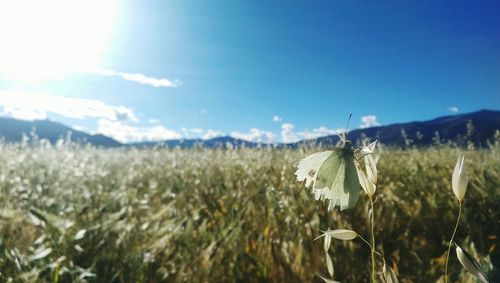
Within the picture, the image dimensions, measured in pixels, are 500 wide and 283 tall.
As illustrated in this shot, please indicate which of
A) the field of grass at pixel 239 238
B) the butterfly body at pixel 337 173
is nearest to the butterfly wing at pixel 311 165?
the butterfly body at pixel 337 173

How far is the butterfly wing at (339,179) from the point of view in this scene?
0.79 metres

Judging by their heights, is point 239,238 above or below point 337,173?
below

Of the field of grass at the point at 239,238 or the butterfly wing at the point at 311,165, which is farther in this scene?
the field of grass at the point at 239,238

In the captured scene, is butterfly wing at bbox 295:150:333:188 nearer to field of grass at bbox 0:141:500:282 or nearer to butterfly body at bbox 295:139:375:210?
butterfly body at bbox 295:139:375:210

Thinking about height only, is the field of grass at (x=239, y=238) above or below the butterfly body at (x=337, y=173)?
below

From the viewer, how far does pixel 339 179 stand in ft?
2.70

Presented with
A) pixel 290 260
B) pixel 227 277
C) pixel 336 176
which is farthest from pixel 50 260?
pixel 336 176

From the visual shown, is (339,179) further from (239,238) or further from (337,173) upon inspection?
(239,238)

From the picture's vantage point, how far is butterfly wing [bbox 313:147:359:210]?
0.79 m

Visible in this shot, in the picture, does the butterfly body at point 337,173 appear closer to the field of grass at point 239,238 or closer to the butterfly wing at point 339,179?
the butterfly wing at point 339,179

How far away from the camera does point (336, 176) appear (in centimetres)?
83

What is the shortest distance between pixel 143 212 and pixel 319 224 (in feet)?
4.74

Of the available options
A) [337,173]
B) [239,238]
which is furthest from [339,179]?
[239,238]

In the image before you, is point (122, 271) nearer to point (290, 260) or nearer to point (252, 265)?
point (252, 265)
